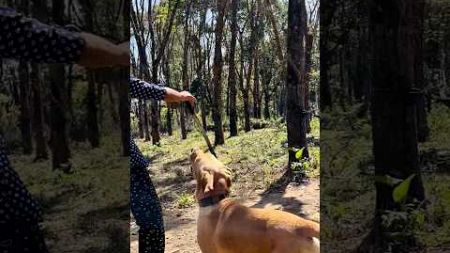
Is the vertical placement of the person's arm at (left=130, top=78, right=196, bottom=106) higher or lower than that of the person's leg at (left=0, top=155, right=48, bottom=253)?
higher

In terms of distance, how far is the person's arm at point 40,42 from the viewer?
6.41 ft

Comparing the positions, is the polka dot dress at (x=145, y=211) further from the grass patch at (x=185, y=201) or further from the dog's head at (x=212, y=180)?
the grass patch at (x=185, y=201)

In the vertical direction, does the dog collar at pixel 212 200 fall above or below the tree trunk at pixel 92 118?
below

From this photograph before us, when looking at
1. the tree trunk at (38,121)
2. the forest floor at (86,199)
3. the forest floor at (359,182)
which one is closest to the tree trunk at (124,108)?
the forest floor at (86,199)

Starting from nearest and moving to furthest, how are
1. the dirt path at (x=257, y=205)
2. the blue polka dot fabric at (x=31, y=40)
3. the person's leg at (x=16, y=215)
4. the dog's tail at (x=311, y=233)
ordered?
1. the blue polka dot fabric at (x=31, y=40)
2. the person's leg at (x=16, y=215)
3. the dog's tail at (x=311, y=233)
4. the dirt path at (x=257, y=205)

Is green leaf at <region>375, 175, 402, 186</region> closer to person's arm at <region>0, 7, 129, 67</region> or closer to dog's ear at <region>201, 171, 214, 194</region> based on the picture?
dog's ear at <region>201, 171, 214, 194</region>

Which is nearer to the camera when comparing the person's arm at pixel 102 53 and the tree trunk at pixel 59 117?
the person's arm at pixel 102 53

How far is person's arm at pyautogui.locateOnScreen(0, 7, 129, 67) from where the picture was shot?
6.41 feet

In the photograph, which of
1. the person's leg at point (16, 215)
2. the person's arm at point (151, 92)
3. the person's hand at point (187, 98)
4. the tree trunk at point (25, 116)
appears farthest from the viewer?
the person's hand at point (187, 98)

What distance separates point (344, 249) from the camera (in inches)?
108

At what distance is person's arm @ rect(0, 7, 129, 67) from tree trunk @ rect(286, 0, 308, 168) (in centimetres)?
643

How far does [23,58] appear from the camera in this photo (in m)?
2.10

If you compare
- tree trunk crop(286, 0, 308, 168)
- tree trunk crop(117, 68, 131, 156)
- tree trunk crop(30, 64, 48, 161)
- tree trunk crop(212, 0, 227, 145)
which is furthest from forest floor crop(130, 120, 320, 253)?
tree trunk crop(30, 64, 48, 161)

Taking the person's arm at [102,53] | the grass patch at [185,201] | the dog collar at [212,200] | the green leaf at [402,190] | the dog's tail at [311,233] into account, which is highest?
the person's arm at [102,53]
